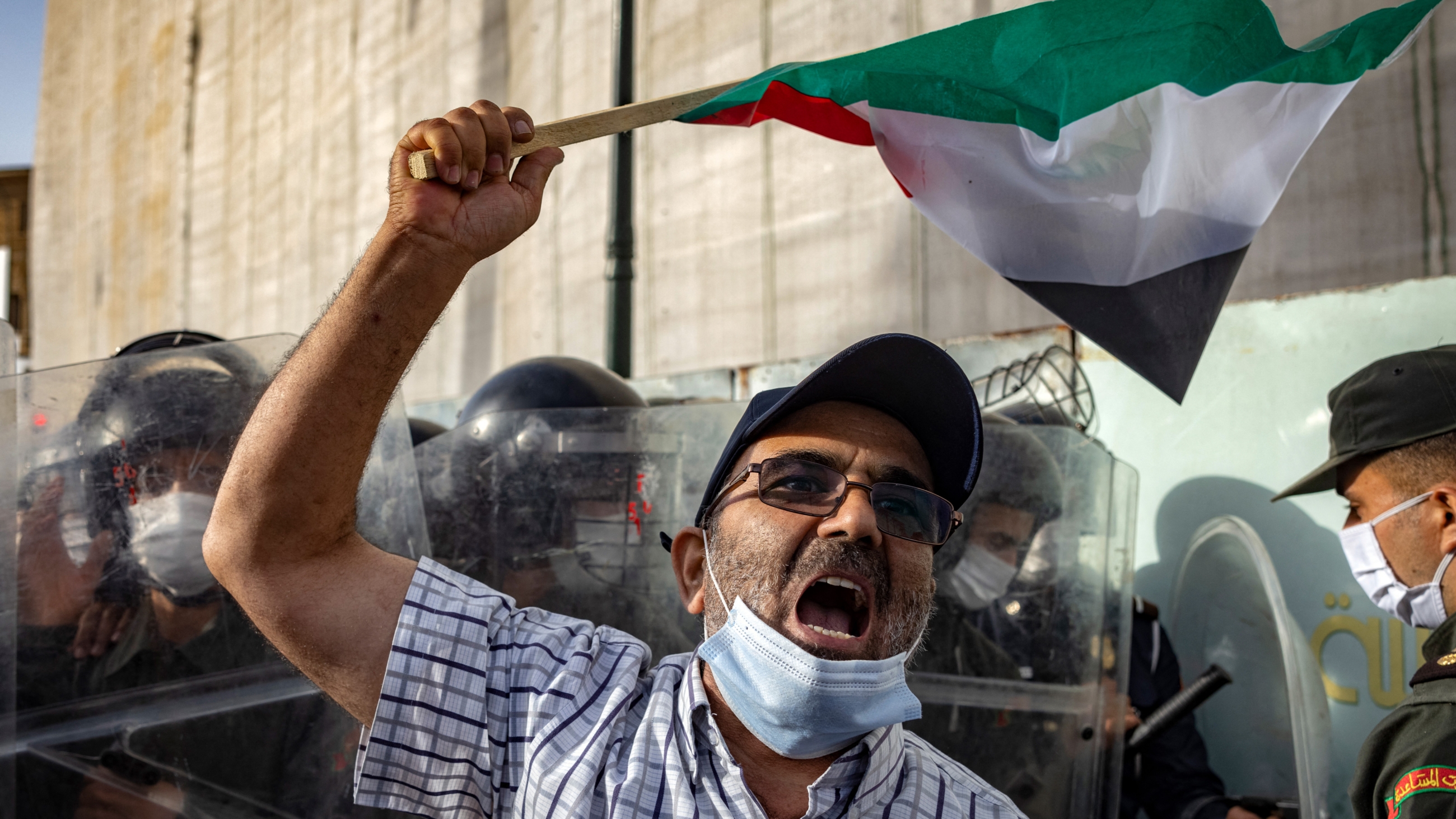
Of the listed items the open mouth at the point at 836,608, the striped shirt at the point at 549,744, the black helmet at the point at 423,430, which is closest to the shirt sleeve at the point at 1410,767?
the striped shirt at the point at 549,744

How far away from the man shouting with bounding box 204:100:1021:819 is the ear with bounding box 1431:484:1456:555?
1244mm

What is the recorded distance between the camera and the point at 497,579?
A: 2.49 meters

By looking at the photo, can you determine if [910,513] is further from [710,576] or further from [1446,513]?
[1446,513]

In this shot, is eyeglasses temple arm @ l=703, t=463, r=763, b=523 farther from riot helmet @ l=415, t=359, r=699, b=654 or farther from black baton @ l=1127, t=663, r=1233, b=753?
black baton @ l=1127, t=663, r=1233, b=753

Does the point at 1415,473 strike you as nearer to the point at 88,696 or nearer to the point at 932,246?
the point at 88,696

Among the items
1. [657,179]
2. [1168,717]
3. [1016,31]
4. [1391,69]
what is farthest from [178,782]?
[657,179]

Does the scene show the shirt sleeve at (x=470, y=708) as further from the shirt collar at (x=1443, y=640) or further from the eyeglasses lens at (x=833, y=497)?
the shirt collar at (x=1443, y=640)

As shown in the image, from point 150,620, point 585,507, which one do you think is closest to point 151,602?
point 150,620

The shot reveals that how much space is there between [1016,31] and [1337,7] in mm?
2836

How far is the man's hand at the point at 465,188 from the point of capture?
148 centimetres

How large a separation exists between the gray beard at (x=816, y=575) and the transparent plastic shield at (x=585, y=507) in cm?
88

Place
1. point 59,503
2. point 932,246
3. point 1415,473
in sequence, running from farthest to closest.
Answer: point 932,246 → point 1415,473 → point 59,503

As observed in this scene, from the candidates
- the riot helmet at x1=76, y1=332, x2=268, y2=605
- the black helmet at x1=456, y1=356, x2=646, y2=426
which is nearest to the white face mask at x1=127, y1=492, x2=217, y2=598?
the riot helmet at x1=76, y1=332, x2=268, y2=605

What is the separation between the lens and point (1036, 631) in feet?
8.89
